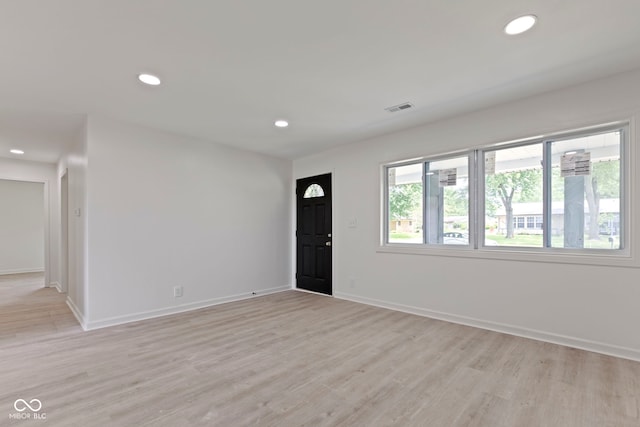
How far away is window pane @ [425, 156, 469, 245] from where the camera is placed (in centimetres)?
374

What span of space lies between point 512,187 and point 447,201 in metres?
0.75

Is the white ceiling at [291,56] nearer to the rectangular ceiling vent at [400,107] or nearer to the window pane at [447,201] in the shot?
the rectangular ceiling vent at [400,107]

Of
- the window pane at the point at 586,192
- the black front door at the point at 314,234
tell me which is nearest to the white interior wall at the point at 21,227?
the black front door at the point at 314,234

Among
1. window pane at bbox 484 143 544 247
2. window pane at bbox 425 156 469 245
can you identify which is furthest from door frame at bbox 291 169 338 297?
window pane at bbox 484 143 544 247

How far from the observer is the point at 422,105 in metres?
3.34

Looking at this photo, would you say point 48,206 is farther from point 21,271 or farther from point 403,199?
point 403,199

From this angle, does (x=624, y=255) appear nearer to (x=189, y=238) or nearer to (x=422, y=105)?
(x=422, y=105)

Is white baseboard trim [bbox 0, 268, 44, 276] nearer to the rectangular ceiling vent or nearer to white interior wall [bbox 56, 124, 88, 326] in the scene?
white interior wall [bbox 56, 124, 88, 326]

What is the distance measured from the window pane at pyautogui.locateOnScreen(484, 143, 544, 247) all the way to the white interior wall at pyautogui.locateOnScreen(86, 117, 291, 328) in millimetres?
3472

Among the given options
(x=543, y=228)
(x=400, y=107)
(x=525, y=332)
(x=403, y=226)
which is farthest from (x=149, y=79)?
(x=525, y=332)

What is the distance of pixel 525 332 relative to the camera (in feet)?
10.3

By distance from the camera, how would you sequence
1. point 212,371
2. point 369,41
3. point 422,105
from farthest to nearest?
1. point 422,105
2. point 212,371
3. point 369,41

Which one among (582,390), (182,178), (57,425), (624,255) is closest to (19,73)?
(182,178)

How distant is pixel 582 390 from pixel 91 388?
3536mm
